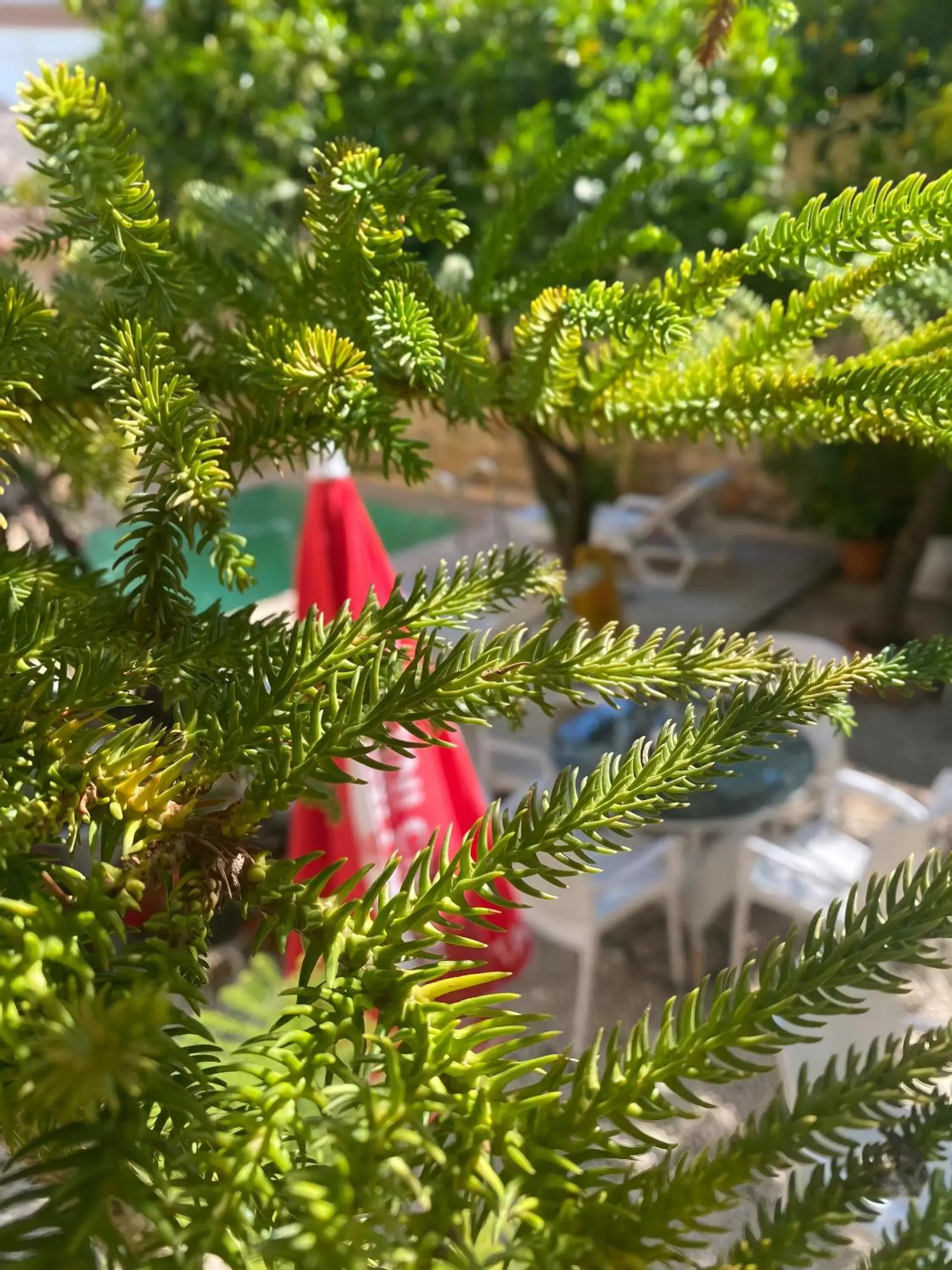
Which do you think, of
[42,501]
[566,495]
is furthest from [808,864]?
[42,501]

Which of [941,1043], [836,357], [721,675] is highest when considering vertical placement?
[836,357]

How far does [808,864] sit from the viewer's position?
A: 1.72m

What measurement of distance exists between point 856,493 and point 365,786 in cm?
288

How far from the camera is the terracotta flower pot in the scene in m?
3.43

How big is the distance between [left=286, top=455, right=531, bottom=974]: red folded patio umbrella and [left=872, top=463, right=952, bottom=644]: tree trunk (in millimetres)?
2023

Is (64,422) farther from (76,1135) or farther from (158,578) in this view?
(76,1135)

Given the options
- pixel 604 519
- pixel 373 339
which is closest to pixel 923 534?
pixel 604 519

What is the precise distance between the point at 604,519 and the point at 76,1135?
353 centimetres

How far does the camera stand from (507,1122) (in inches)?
10.0

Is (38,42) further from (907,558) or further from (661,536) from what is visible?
(907,558)

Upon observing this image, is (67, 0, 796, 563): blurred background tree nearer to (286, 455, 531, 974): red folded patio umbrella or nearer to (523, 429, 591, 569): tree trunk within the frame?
(523, 429, 591, 569): tree trunk

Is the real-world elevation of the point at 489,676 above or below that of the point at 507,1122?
above

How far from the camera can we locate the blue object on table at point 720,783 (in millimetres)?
1645

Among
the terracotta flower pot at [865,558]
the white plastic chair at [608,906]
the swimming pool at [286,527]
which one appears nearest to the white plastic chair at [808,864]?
the white plastic chair at [608,906]
